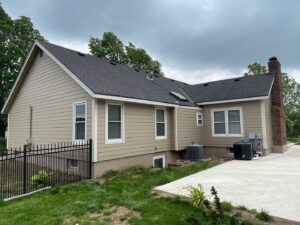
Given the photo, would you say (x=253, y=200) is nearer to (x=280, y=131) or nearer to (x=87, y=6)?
(x=280, y=131)

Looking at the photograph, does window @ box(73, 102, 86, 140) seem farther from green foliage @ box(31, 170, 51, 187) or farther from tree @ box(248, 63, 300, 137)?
tree @ box(248, 63, 300, 137)

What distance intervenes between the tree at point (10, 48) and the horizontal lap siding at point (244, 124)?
20106 mm

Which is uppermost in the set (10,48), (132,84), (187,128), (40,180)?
(10,48)

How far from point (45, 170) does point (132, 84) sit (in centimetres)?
527

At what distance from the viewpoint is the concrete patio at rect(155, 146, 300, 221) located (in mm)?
4449

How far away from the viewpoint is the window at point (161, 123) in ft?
36.1

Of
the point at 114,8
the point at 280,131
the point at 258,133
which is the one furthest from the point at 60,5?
the point at 280,131

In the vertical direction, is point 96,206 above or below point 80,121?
below

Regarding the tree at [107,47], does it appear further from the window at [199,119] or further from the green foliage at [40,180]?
the green foliage at [40,180]

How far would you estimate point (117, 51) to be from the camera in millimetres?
29625

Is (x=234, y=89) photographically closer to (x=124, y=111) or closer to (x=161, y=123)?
(x=161, y=123)

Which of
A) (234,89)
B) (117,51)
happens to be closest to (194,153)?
(234,89)

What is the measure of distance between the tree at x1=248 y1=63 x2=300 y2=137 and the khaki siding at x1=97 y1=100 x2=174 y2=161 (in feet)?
76.0

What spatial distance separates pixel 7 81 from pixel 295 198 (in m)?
26.3
